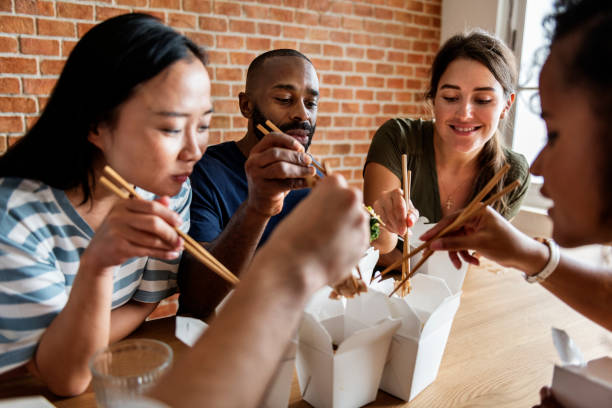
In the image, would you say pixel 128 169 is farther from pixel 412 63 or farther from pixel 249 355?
pixel 412 63

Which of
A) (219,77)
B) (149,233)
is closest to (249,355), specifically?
(149,233)

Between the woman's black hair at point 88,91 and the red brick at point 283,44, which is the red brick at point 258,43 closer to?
the red brick at point 283,44

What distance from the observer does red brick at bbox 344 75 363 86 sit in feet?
10.0

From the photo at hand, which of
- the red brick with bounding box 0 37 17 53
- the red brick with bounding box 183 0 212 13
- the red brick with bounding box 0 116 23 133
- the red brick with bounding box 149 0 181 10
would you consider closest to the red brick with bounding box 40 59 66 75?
the red brick with bounding box 0 37 17 53

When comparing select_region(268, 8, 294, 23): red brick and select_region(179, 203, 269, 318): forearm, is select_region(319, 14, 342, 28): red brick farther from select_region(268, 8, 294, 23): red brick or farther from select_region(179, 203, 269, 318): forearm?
select_region(179, 203, 269, 318): forearm

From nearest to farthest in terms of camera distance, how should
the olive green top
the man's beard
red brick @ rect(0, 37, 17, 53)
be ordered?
the man's beard < the olive green top < red brick @ rect(0, 37, 17, 53)

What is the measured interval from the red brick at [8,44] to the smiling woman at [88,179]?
1417 millimetres

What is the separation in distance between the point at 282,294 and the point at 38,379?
2.02ft

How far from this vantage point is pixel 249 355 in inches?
18.0

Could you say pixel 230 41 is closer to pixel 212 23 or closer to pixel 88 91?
pixel 212 23

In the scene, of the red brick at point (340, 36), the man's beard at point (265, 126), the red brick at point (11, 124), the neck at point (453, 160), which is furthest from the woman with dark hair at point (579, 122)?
the red brick at point (340, 36)

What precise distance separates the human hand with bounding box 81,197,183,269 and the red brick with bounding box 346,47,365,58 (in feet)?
8.45

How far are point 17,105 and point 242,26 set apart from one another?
1210mm

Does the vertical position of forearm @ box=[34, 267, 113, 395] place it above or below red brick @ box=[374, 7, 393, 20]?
below
